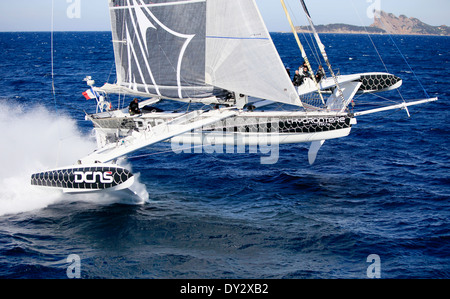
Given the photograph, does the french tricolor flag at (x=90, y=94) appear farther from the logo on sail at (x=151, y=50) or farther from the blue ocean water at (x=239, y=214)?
the blue ocean water at (x=239, y=214)

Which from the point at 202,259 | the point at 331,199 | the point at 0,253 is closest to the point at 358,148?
the point at 331,199

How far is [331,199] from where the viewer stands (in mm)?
18562

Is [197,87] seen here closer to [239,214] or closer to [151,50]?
[151,50]

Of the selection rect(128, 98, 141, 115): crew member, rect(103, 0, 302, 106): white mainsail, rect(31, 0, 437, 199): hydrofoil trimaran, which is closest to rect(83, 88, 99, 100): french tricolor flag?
rect(31, 0, 437, 199): hydrofoil trimaran

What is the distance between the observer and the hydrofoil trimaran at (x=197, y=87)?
1730 centimetres

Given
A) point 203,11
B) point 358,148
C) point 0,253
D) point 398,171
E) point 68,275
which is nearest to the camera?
point 68,275

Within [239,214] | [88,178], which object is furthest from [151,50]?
[239,214]

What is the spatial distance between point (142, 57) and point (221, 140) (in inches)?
194

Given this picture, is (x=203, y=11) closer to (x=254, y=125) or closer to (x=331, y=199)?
(x=254, y=125)

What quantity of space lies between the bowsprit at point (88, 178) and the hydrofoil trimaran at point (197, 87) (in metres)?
0.03

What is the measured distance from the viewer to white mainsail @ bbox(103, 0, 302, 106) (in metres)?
17.5

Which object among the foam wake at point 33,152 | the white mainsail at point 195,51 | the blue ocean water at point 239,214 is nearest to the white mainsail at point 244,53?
the white mainsail at point 195,51

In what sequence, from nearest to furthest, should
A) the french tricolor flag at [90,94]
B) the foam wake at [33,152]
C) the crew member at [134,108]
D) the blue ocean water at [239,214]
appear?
the blue ocean water at [239,214], the foam wake at [33,152], the crew member at [134,108], the french tricolor flag at [90,94]
